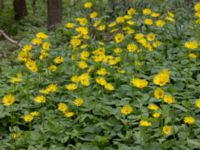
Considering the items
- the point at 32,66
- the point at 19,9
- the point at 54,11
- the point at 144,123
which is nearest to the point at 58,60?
the point at 32,66

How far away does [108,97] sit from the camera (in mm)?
3439

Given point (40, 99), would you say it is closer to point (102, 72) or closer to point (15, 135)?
point (15, 135)

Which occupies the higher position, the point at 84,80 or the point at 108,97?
the point at 84,80

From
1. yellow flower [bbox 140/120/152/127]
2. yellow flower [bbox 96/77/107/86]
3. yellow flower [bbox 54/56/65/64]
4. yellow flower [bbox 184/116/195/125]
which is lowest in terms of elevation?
yellow flower [bbox 140/120/152/127]

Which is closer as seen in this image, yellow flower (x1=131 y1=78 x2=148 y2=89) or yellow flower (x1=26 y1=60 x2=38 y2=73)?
yellow flower (x1=131 y1=78 x2=148 y2=89)

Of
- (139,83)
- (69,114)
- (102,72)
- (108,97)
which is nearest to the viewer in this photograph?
(69,114)

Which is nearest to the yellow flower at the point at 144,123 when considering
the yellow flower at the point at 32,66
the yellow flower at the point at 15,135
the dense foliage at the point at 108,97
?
the dense foliage at the point at 108,97

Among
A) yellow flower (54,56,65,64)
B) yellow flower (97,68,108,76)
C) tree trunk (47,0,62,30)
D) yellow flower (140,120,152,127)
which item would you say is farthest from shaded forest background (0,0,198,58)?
yellow flower (140,120,152,127)

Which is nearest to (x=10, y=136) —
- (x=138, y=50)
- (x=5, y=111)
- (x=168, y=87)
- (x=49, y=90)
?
(x=5, y=111)

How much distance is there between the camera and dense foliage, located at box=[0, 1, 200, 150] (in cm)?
292

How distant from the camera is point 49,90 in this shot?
3.47 metres

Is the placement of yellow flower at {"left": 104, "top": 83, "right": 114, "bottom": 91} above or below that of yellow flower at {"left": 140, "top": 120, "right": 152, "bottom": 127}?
above

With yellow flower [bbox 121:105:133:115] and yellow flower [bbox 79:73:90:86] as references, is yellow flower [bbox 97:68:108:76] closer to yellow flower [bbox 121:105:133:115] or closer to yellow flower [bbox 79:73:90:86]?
yellow flower [bbox 79:73:90:86]

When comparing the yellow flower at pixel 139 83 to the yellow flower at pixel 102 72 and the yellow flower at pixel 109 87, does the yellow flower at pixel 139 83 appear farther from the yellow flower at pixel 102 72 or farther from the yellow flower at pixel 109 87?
the yellow flower at pixel 102 72
